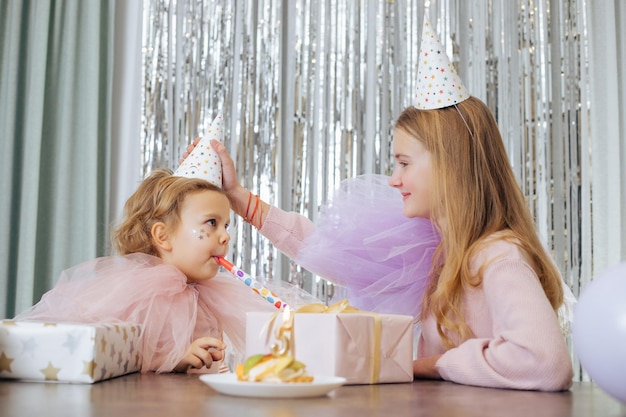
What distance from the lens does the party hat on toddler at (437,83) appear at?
4.84 feet

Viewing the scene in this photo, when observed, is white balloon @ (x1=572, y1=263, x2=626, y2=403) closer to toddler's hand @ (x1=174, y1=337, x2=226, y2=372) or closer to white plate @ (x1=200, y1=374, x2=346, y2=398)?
white plate @ (x1=200, y1=374, x2=346, y2=398)

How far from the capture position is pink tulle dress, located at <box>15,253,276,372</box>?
3.89ft

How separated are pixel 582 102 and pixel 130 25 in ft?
5.52

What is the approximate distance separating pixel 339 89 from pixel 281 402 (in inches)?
87.5

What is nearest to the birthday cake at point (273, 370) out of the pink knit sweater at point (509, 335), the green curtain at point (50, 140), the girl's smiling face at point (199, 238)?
the pink knit sweater at point (509, 335)

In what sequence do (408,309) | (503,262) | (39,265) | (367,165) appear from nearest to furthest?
(503,262), (408,309), (39,265), (367,165)

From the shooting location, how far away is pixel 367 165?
2.85 metres

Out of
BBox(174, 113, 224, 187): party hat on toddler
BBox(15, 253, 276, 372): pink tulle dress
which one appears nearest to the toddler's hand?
BBox(15, 253, 276, 372): pink tulle dress

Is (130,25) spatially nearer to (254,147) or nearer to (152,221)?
(254,147)

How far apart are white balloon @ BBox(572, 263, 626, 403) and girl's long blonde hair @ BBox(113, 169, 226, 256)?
0.89 meters

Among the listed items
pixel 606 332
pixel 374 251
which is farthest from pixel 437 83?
pixel 606 332

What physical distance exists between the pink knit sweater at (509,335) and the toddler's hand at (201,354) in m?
0.36

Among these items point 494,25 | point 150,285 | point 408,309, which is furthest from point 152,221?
point 494,25

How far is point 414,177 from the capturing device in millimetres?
1457
